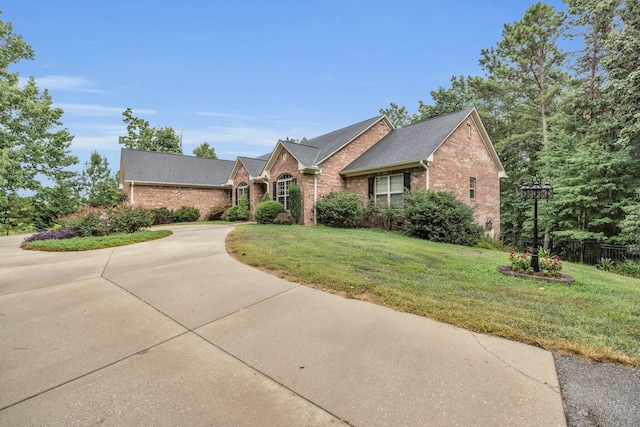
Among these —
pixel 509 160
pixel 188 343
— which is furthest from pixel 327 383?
pixel 509 160

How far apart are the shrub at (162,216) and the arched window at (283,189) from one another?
8.47m

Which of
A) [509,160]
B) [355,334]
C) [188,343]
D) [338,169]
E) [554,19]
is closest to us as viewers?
[188,343]

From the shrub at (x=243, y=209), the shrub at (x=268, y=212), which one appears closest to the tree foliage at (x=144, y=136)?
the shrub at (x=243, y=209)

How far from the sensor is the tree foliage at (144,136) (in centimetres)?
3284

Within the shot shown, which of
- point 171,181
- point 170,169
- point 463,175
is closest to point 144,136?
point 170,169

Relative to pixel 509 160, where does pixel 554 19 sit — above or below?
above

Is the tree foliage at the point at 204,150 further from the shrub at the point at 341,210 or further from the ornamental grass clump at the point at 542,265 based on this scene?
the ornamental grass clump at the point at 542,265

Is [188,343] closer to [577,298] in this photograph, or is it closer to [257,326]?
[257,326]

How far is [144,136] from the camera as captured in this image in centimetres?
3366

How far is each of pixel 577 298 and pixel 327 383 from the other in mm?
4565

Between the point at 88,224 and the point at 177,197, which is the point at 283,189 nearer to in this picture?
the point at 88,224

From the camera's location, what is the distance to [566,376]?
2.25m

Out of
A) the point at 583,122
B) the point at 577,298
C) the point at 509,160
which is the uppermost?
the point at 583,122

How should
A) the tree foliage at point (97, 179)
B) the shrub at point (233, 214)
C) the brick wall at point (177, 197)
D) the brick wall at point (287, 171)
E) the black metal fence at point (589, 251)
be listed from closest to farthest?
1. the black metal fence at point (589, 251)
2. the brick wall at point (287, 171)
3. the shrub at point (233, 214)
4. the brick wall at point (177, 197)
5. the tree foliage at point (97, 179)
